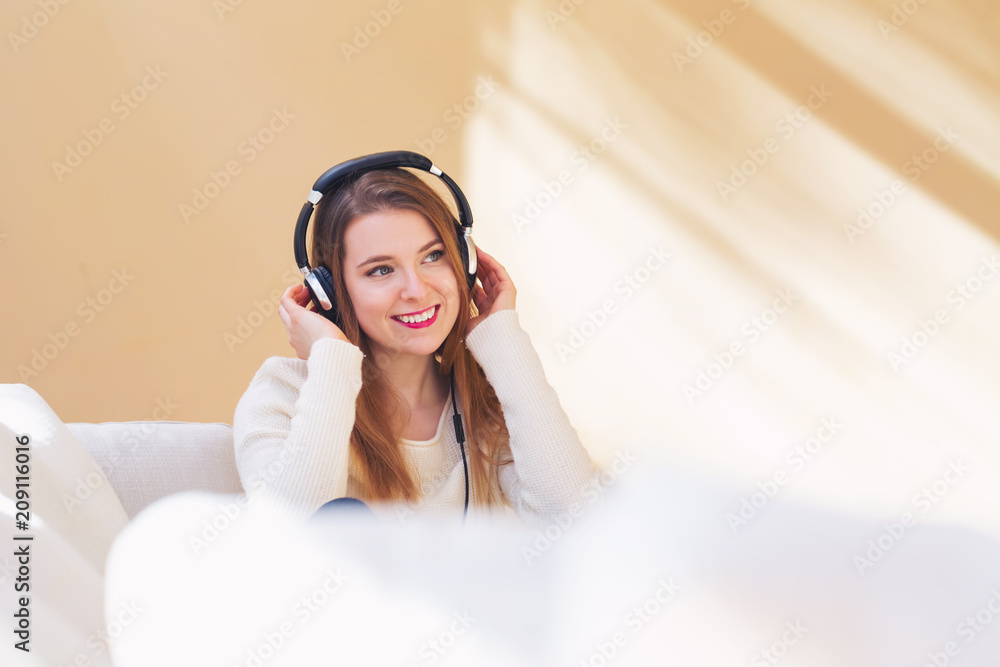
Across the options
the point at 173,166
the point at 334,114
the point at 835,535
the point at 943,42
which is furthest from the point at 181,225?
the point at 943,42

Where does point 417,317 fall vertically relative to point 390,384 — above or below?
above

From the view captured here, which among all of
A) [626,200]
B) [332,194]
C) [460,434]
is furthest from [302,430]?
[626,200]

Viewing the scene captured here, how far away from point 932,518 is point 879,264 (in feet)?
6.64

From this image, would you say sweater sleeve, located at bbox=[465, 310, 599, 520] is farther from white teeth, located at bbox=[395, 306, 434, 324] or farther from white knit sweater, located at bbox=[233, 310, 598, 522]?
white teeth, located at bbox=[395, 306, 434, 324]

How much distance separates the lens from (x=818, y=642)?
35.8 inches

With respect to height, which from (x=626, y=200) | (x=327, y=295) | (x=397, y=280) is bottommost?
(x=327, y=295)

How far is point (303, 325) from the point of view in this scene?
1485mm

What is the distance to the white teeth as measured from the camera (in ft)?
4.91

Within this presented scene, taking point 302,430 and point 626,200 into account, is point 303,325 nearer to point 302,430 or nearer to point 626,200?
point 302,430

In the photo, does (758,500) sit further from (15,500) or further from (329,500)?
(15,500)

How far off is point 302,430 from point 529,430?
0.38 meters

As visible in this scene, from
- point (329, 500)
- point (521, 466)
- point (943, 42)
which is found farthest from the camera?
point (943, 42)

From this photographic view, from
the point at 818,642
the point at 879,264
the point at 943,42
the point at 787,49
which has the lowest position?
the point at 818,642

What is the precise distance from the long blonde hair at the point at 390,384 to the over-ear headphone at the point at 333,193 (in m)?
0.02
